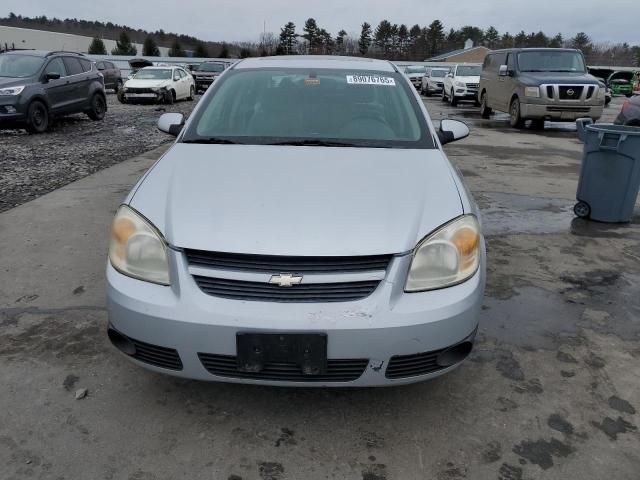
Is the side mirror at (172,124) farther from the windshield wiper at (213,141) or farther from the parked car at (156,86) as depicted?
the parked car at (156,86)

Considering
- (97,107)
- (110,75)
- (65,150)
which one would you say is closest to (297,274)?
(65,150)

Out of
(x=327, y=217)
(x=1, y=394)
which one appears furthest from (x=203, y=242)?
(x=1, y=394)

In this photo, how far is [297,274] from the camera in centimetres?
212

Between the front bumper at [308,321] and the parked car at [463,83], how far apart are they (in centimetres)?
2068

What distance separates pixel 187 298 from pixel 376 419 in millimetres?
1057

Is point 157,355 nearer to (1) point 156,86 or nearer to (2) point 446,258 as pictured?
(2) point 446,258

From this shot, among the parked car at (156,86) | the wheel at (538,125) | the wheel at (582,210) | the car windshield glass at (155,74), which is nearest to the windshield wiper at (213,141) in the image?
the wheel at (582,210)

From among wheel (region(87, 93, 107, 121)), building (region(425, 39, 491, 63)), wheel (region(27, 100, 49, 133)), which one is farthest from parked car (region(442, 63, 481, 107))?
building (region(425, 39, 491, 63))

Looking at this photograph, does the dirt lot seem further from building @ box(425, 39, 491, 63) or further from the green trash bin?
building @ box(425, 39, 491, 63)

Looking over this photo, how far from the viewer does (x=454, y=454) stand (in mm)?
2232

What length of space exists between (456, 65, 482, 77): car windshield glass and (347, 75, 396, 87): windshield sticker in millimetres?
20194

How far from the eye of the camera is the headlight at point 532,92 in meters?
13.2

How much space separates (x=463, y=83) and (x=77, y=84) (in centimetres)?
1509

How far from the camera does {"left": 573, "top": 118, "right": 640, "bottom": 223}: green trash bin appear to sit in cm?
525
